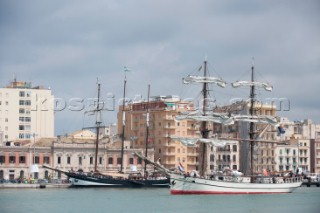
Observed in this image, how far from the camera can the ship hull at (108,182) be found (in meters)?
128

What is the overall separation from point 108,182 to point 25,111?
3233 cm

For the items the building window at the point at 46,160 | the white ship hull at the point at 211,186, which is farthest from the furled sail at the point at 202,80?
the building window at the point at 46,160

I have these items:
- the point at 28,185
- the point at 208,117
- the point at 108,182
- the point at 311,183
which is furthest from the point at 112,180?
the point at 311,183

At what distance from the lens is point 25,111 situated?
156m

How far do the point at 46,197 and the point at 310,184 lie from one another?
66205 mm

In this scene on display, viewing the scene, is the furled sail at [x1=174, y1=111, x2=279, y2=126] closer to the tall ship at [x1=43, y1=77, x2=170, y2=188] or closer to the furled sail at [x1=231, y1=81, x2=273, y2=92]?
the furled sail at [x1=231, y1=81, x2=273, y2=92]

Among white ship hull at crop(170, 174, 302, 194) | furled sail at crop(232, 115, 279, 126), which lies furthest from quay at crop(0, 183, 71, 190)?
white ship hull at crop(170, 174, 302, 194)

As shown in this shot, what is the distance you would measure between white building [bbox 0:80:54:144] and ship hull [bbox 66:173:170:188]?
26.8 meters

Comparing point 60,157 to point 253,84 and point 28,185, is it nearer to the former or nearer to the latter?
point 28,185

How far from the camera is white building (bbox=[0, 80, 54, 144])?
15400 cm

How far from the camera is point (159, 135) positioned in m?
154

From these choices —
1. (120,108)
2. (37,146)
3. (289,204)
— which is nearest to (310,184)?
(120,108)

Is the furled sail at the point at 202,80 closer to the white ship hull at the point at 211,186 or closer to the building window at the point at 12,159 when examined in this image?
the white ship hull at the point at 211,186

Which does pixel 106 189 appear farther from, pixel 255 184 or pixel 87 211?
pixel 87 211
